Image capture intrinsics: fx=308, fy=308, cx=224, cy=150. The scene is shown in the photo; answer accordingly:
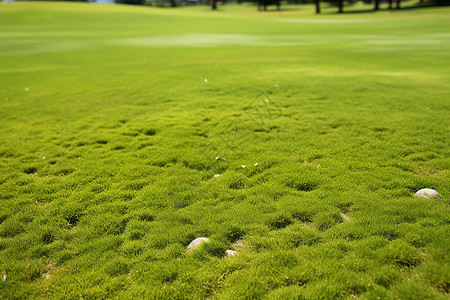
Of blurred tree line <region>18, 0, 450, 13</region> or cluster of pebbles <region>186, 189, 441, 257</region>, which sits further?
blurred tree line <region>18, 0, 450, 13</region>

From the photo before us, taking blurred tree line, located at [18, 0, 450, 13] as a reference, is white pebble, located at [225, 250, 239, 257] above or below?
below

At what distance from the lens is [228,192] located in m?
5.26

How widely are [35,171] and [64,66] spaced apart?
607 inches

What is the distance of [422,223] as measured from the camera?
13.9 feet

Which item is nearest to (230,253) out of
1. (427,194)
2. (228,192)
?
(228,192)

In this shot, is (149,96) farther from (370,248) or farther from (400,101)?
(370,248)

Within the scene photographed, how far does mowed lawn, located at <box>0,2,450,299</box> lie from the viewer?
11.6ft

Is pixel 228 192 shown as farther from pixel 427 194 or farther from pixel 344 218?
pixel 427 194

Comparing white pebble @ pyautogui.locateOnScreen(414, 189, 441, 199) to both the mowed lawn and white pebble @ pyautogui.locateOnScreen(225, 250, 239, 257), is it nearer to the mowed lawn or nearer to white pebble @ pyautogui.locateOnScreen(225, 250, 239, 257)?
the mowed lawn

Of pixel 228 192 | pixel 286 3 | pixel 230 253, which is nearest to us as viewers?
pixel 230 253

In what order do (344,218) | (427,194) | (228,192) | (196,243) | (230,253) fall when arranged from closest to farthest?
(230,253), (196,243), (344,218), (427,194), (228,192)

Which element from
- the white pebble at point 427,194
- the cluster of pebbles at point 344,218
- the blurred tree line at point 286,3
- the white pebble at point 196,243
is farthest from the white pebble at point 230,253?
the blurred tree line at point 286,3

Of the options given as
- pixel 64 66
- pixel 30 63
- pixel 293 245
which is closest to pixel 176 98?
pixel 293 245

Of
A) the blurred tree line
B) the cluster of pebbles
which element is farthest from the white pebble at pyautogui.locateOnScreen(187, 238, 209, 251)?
the blurred tree line
